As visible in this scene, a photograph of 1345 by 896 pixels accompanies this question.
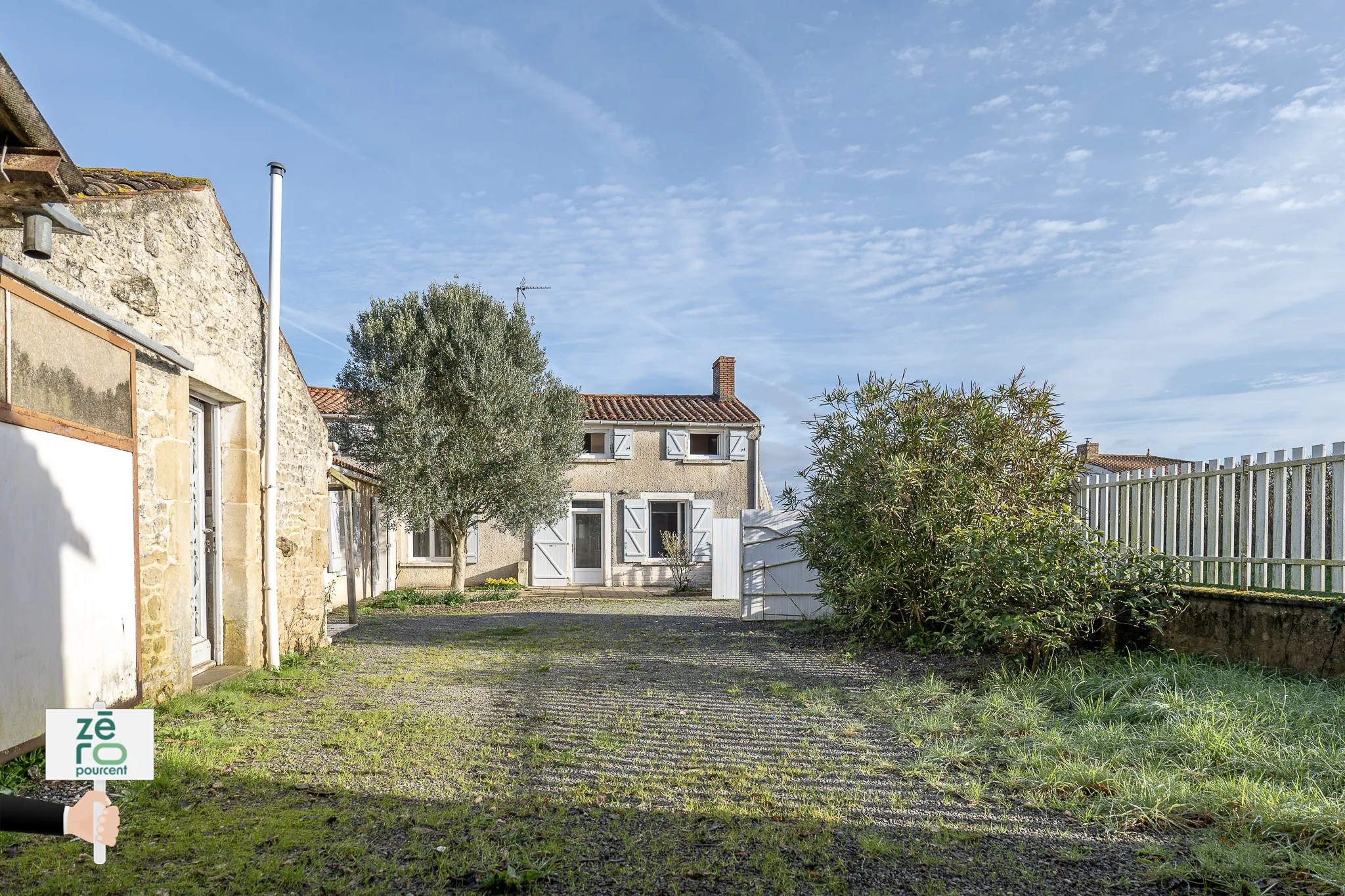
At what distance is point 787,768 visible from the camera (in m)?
4.33

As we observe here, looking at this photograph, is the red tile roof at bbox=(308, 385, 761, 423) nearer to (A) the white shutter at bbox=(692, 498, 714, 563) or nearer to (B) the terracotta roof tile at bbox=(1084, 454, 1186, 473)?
(A) the white shutter at bbox=(692, 498, 714, 563)

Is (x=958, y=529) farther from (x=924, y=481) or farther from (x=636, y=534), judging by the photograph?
(x=636, y=534)

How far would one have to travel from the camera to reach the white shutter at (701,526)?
19.3m

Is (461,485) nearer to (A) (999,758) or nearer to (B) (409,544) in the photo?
(B) (409,544)

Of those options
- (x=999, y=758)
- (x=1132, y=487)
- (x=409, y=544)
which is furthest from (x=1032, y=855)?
(x=409, y=544)

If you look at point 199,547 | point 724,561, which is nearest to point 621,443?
point 724,561

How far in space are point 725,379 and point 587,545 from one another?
5.30 meters

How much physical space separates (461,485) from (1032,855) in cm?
1268

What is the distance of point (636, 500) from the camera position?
63.5 feet

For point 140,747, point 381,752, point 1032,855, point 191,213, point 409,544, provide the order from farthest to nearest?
point 409,544 < point 191,213 < point 381,752 < point 1032,855 < point 140,747

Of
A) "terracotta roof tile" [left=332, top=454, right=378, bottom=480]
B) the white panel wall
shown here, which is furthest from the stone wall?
"terracotta roof tile" [left=332, top=454, right=378, bottom=480]

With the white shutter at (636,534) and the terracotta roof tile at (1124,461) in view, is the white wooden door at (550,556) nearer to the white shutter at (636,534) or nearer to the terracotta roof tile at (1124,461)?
the white shutter at (636,534)

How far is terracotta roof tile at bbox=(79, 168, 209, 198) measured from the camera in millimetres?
5094

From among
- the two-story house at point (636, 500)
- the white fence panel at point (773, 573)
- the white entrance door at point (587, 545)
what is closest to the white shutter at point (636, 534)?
the two-story house at point (636, 500)
